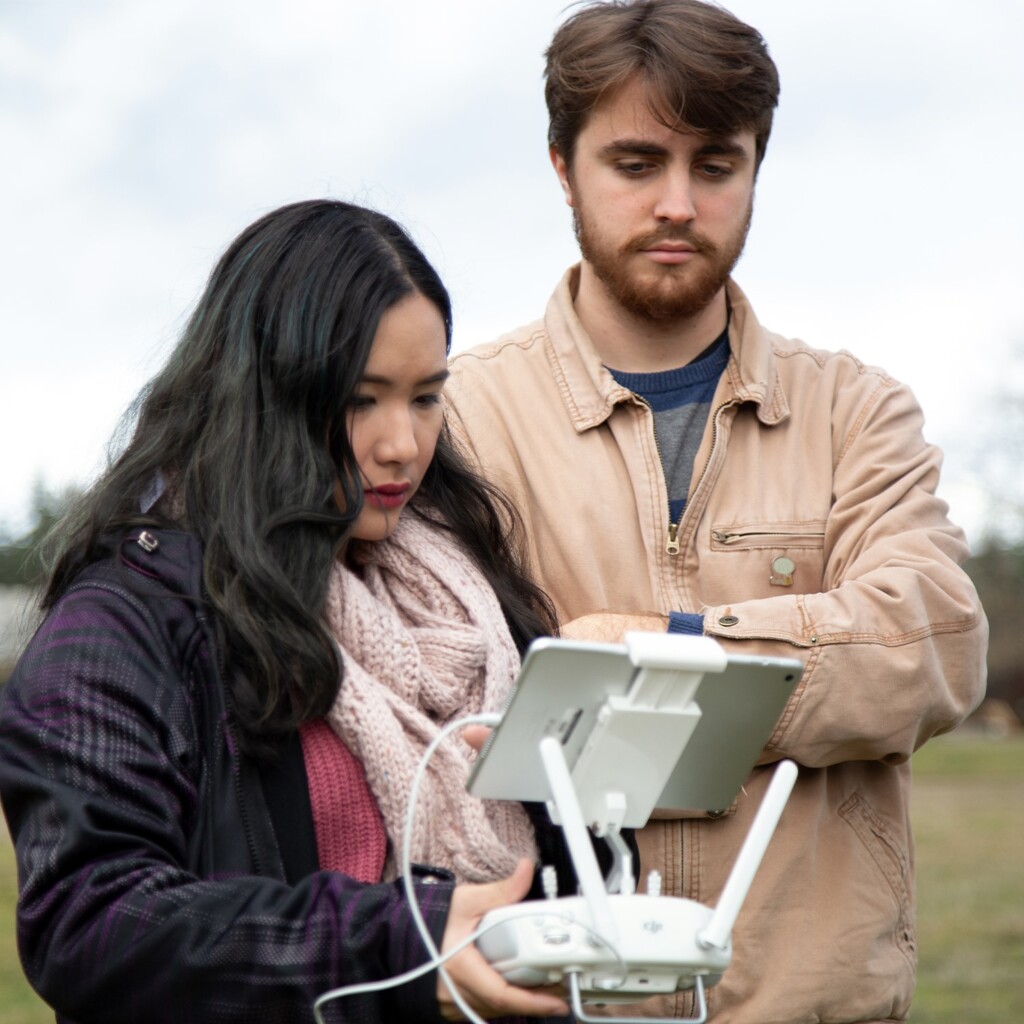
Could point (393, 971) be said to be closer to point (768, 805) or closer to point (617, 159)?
point (768, 805)

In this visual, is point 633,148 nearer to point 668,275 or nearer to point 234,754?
point 668,275

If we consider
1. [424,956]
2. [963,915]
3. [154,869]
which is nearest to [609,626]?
[424,956]

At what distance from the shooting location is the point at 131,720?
6.59 ft

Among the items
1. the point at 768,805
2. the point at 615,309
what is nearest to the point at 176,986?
the point at 768,805

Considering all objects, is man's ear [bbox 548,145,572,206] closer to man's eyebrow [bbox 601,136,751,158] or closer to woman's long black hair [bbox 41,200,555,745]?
man's eyebrow [bbox 601,136,751,158]

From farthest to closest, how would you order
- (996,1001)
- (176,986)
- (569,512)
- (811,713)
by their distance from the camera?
(996,1001), (569,512), (811,713), (176,986)

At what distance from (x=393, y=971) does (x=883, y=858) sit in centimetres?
126

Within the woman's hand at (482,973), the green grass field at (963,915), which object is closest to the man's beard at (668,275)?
the woman's hand at (482,973)

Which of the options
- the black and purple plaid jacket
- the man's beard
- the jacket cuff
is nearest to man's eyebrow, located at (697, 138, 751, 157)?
the man's beard

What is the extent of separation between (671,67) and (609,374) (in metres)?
0.60

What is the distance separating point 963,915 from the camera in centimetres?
895

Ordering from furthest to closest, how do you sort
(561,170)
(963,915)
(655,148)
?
1. (963,915)
2. (561,170)
3. (655,148)

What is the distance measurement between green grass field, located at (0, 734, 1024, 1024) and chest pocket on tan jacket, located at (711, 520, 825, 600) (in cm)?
433

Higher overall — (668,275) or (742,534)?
(668,275)
